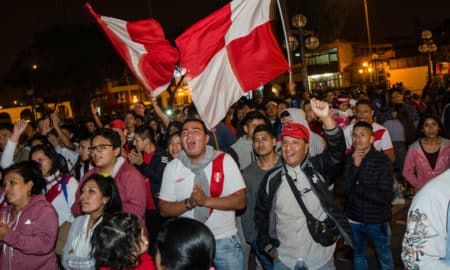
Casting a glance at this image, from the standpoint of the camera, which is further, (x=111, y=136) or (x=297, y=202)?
(x=111, y=136)

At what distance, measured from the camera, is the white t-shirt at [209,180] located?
4051 millimetres

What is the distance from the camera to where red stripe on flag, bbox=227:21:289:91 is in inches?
216

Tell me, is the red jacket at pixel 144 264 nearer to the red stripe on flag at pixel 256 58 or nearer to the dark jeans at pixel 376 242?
the dark jeans at pixel 376 242

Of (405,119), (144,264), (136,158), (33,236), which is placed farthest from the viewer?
(405,119)

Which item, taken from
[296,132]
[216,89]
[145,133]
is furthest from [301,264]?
[145,133]

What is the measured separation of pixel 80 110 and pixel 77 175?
114 ft

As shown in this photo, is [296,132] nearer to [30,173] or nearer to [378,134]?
[30,173]

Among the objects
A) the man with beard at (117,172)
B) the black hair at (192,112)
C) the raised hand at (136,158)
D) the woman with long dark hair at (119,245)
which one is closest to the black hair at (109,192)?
the man with beard at (117,172)

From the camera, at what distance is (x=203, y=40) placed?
5590 millimetres

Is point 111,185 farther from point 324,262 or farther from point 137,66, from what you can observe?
point 137,66

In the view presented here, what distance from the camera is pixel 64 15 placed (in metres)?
30.1

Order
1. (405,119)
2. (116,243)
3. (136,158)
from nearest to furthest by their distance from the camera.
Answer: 1. (116,243)
2. (136,158)
3. (405,119)

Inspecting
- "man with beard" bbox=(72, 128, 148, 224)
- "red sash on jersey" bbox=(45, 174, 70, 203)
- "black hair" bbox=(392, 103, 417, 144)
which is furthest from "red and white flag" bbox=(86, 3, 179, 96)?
"black hair" bbox=(392, 103, 417, 144)

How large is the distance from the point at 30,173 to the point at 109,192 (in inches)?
39.4
